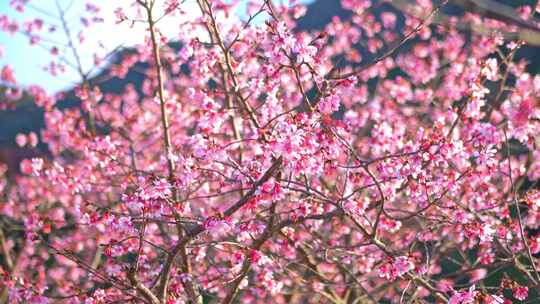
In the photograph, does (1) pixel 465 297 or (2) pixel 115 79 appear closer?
(1) pixel 465 297

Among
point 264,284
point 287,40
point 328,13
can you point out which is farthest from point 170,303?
point 328,13

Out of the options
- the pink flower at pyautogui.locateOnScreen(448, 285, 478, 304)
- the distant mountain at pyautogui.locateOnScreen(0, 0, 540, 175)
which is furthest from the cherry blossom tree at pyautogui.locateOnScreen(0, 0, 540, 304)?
the distant mountain at pyautogui.locateOnScreen(0, 0, 540, 175)

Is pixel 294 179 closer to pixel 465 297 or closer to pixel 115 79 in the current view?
pixel 465 297

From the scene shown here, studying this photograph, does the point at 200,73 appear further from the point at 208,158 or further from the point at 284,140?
the point at 284,140

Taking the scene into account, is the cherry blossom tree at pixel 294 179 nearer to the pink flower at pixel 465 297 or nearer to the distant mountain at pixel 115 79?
the pink flower at pixel 465 297

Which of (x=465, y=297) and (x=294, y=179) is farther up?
(x=294, y=179)

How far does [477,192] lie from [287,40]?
10.3 ft

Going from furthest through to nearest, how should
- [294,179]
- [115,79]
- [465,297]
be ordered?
[115,79] < [294,179] < [465,297]

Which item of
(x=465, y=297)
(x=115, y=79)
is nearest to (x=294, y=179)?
(x=465, y=297)

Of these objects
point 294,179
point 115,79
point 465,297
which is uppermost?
point 115,79

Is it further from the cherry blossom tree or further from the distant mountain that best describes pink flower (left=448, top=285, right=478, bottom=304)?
the distant mountain

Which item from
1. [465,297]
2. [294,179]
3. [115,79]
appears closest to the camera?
[465,297]

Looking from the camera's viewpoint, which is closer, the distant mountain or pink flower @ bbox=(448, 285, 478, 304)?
pink flower @ bbox=(448, 285, 478, 304)

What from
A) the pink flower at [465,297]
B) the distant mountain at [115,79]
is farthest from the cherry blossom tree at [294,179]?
the distant mountain at [115,79]
